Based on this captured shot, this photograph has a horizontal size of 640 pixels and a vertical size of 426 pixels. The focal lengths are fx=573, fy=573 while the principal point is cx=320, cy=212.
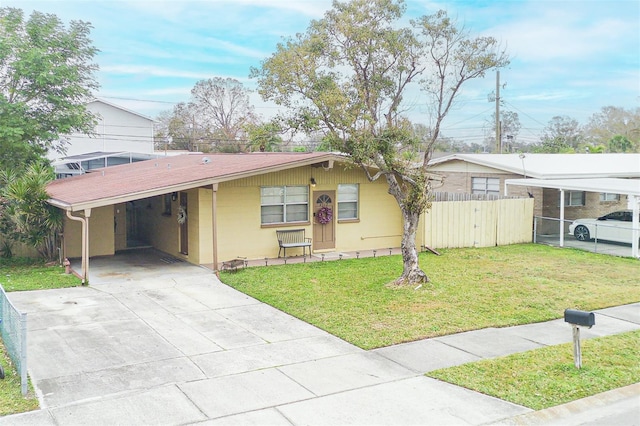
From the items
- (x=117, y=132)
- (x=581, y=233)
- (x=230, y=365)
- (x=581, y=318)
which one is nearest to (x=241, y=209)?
(x=230, y=365)

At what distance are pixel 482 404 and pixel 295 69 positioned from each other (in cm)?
839

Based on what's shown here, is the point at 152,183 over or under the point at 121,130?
under

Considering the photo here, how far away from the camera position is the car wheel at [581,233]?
21.2m

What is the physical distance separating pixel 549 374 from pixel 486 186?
17.9m

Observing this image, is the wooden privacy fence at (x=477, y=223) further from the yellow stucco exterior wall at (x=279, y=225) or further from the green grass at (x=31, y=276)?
the green grass at (x=31, y=276)

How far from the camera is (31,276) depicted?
1434 cm

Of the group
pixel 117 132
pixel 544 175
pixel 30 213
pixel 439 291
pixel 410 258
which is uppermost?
pixel 117 132

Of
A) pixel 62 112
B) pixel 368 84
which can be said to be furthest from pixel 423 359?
pixel 62 112

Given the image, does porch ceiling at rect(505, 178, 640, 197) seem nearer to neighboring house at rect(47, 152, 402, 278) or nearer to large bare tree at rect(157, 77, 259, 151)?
neighboring house at rect(47, 152, 402, 278)

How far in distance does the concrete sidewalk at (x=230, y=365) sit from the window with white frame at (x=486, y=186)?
1310 centimetres

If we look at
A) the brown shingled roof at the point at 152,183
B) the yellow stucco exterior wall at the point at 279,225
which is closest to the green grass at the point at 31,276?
the brown shingled roof at the point at 152,183

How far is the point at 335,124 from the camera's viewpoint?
12.8 meters

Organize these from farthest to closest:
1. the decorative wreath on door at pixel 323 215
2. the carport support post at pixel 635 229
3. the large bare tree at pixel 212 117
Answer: the large bare tree at pixel 212 117
the carport support post at pixel 635 229
the decorative wreath on door at pixel 323 215

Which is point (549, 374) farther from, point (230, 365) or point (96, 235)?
point (96, 235)
